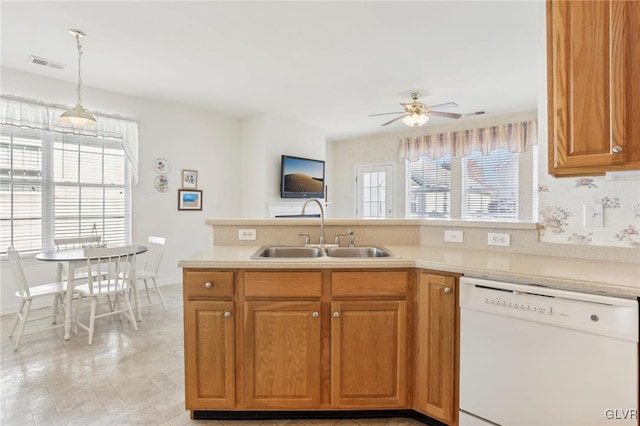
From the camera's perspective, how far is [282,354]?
170cm

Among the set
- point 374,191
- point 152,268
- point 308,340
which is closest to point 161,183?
point 152,268

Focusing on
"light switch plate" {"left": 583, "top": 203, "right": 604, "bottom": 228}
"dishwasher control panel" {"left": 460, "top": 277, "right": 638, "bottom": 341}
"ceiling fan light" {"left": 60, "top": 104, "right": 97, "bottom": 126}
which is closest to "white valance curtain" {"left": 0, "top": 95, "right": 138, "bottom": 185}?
"ceiling fan light" {"left": 60, "top": 104, "right": 97, "bottom": 126}

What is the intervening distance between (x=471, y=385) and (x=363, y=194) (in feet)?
18.5

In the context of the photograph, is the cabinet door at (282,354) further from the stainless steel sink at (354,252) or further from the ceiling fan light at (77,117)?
the ceiling fan light at (77,117)

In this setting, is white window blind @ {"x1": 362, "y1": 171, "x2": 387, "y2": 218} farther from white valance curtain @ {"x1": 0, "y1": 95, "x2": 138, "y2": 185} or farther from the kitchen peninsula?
the kitchen peninsula

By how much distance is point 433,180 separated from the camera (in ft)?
19.7

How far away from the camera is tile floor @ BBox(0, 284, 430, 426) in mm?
1782

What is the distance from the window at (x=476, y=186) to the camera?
16.4 feet

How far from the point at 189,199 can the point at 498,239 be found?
4265mm

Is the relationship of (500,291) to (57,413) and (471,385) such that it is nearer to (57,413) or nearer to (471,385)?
(471,385)

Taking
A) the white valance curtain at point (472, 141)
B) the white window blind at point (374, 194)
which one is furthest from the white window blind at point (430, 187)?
the white window blind at point (374, 194)

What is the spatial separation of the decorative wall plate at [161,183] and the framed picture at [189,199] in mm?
214

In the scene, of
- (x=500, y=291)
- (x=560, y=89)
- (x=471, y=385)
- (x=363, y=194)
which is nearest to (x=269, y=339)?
(x=471, y=385)

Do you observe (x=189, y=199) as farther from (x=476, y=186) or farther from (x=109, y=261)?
(x=476, y=186)
